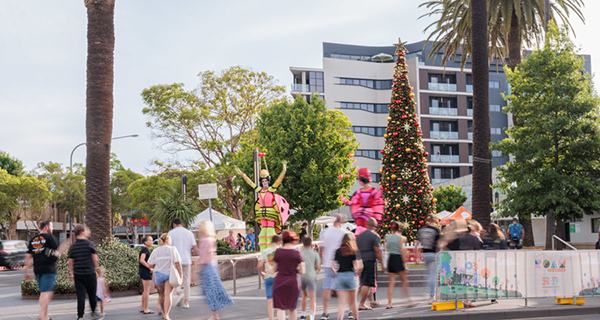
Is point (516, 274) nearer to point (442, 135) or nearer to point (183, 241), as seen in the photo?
point (183, 241)

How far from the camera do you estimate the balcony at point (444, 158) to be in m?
66.4

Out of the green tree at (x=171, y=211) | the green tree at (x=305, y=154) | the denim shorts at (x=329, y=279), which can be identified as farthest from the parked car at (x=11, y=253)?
the denim shorts at (x=329, y=279)

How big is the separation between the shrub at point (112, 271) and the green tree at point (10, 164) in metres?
45.7

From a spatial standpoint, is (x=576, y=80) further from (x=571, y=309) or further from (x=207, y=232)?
(x=207, y=232)

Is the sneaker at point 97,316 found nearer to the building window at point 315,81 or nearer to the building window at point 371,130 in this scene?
the building window at point 371,130

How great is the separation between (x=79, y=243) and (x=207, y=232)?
2.25 metres

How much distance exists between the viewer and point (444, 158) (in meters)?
66.8

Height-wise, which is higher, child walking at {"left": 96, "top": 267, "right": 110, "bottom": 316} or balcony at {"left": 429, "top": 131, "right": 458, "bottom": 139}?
balcony at {"left": 429, "top": 131, "right": 458, "bottom": 139}

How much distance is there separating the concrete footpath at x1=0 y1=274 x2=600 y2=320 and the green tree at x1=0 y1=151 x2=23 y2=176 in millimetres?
47256

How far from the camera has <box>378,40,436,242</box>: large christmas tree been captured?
59.1 feet

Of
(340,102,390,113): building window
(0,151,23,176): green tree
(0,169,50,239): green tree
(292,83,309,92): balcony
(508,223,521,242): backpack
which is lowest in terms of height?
(508,223,521,242): backpack

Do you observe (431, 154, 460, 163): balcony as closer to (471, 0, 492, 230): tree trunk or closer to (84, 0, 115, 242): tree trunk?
(471, 0, 492, 230): tree trunk

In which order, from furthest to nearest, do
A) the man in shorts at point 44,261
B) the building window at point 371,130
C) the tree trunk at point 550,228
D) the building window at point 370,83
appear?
the building window at point 370,83, the building window at point 371,130, the tree trunk at point 550,228, the man in shorts at point 44,261

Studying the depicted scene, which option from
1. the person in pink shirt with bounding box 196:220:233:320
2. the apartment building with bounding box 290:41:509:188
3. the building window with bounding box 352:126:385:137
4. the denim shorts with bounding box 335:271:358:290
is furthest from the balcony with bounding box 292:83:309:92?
the denim shorts with bounding box 335:271:358:290
